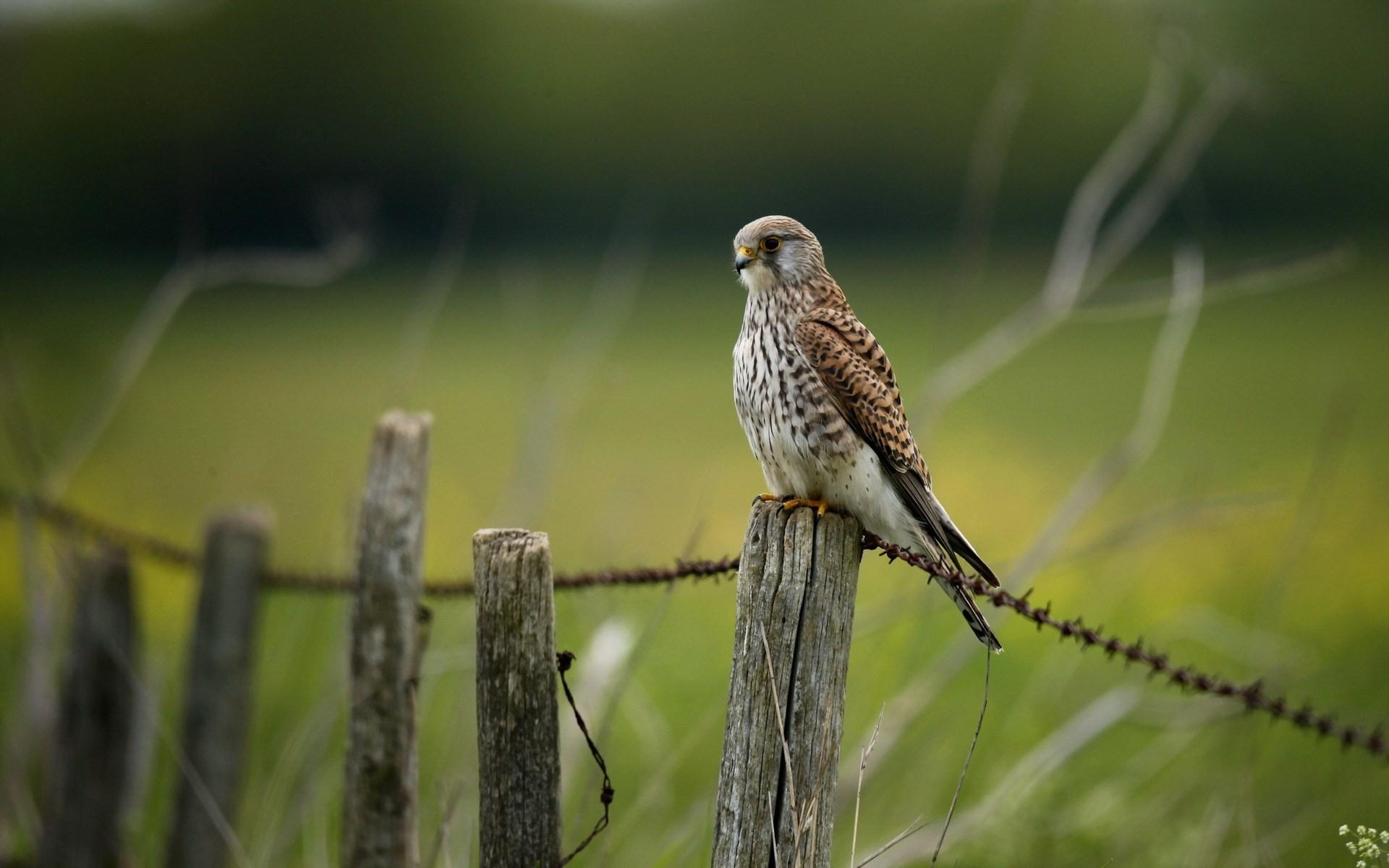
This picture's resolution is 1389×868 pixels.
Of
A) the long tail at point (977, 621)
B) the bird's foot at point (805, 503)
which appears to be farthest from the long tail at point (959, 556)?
the bird's foot at point (805, 503)

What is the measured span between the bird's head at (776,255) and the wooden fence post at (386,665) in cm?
93

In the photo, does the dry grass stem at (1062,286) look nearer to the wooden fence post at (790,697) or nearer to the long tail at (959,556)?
the long tail at (959,556)

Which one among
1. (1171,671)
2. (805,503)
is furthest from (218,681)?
(1171,671)

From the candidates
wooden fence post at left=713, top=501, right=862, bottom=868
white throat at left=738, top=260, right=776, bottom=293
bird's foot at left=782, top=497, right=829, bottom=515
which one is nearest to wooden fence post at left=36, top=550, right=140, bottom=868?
white throat at left=738, top=260, right=776, bottom=293

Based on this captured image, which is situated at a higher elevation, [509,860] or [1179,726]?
[1179,726]

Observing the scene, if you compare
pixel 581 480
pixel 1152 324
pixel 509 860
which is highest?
pixel 1152 324

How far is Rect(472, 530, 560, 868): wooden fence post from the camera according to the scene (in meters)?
1.92

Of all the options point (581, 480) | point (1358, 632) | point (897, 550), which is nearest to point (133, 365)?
point (897, 550)

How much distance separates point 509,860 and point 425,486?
88 centimetres

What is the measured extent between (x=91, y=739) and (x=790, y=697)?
2.82m

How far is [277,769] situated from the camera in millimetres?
2988

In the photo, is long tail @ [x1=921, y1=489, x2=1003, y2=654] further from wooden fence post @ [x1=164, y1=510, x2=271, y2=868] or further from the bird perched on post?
wooden fence post @ [x1=164, y1=510, x2=271, y2=868]

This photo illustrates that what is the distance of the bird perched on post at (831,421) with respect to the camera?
248cm

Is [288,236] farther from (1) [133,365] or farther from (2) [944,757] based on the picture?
(2) [944,757]
